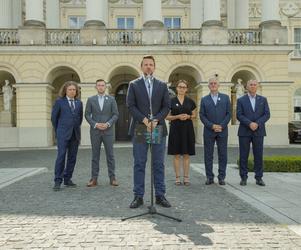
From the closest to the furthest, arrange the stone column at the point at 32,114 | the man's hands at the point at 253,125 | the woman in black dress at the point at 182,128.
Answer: the man's hands at the point at 253,125 < the woman in black dress at the point at 182,128 < the stone column at the point at 32,114

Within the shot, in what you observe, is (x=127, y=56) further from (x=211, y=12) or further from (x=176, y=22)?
(x=176, y=22)

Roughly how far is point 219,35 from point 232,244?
23145 millimetres

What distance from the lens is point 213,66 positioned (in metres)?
26.9

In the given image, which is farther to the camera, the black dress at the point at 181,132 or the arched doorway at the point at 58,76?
the arched doorway at the point at 58,76

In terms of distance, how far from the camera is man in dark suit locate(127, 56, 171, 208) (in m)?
6.81

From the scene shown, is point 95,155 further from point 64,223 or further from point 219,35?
point 219,35

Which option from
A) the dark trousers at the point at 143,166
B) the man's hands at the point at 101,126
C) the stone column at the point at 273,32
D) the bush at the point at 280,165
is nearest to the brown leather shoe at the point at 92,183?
the man's hands at the point at 101,126

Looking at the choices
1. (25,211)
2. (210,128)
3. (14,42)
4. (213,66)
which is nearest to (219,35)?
(213,66)

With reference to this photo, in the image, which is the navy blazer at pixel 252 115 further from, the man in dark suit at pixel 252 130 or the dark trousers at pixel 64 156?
the dark trousers at pixel 64 156

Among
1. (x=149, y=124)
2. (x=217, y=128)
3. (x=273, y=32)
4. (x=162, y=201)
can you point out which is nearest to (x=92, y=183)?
(x=162, y=201)

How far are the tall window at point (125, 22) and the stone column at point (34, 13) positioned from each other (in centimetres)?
826

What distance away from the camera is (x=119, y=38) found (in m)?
A: 26.8

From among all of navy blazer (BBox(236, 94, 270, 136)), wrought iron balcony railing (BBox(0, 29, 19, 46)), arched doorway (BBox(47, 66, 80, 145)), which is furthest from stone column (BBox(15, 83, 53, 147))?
navy blazer (BBox(236, 94, 270, 136))

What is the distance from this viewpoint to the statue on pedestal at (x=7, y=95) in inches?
1059
